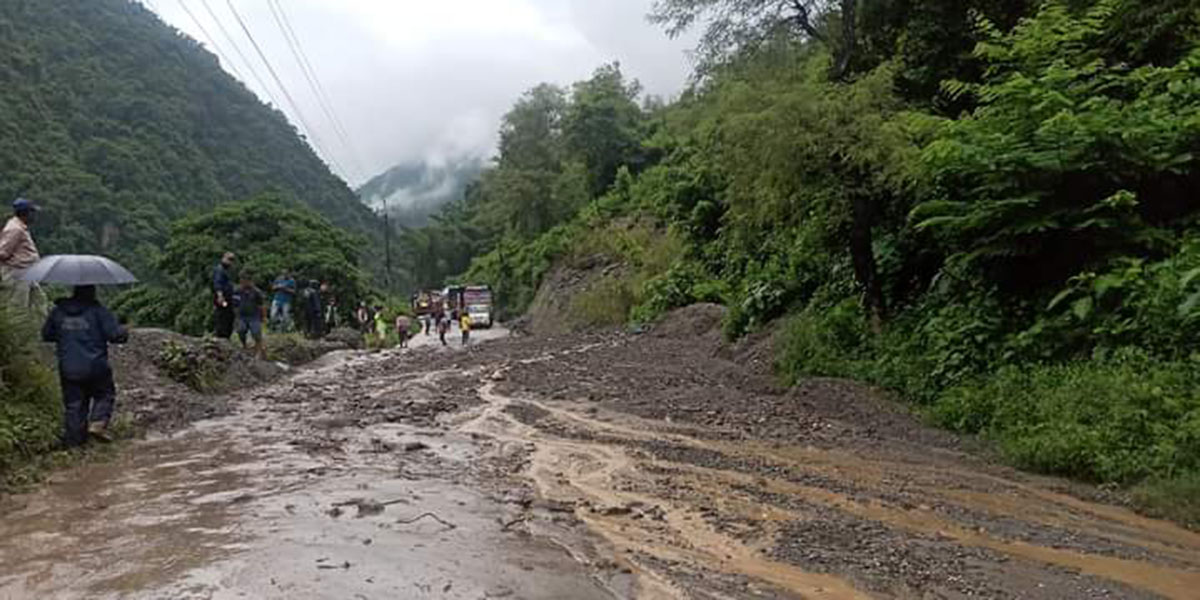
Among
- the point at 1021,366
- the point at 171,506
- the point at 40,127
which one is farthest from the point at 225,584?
the point at 40,127

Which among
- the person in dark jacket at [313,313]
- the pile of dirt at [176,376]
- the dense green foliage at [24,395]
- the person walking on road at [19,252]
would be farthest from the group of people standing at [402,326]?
the dense green foliage at [24,395]

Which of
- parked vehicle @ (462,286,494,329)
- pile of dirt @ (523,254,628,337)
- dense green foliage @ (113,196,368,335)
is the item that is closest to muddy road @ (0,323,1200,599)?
pile of dirt @ (523,254,628,337)

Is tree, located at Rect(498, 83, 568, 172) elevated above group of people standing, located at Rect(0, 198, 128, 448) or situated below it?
above

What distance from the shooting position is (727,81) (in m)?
13.4

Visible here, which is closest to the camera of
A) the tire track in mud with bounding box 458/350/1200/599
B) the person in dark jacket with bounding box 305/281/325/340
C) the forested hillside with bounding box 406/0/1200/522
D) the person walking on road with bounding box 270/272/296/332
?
the tire track in mud with bounding box 458/350/1200/599

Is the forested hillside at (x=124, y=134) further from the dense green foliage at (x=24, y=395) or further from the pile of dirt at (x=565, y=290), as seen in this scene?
the dense green foliage at (x=24, y=395)

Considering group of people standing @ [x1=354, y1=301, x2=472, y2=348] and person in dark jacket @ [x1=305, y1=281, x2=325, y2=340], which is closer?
person in dark jacket @ [x1=305, y1=281, x2=325, y2=340]

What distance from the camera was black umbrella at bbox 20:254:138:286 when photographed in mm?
7688

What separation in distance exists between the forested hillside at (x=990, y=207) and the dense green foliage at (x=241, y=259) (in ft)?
98.0

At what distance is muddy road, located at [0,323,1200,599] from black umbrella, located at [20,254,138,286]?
1631 mm

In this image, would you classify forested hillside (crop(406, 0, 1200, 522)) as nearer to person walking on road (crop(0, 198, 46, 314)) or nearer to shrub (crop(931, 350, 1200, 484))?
shrub (crop(931, 350, 1200, 484))

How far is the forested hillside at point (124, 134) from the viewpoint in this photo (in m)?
50.7

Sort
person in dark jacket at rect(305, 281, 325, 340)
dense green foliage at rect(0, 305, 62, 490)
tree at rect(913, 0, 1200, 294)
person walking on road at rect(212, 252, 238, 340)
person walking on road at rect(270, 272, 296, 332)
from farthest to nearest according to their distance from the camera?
person in dark jacket at rect(305, 281, 325, 340) → person walking on road at rect(270, 272, 296, 332) → person walking on road at rect(212, 252, 238, 340) → tree at rect(913, 0, 1200, 294) → dense green foliage at rect(0, 305, 62, 490)

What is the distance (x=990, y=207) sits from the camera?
10.3 metres
